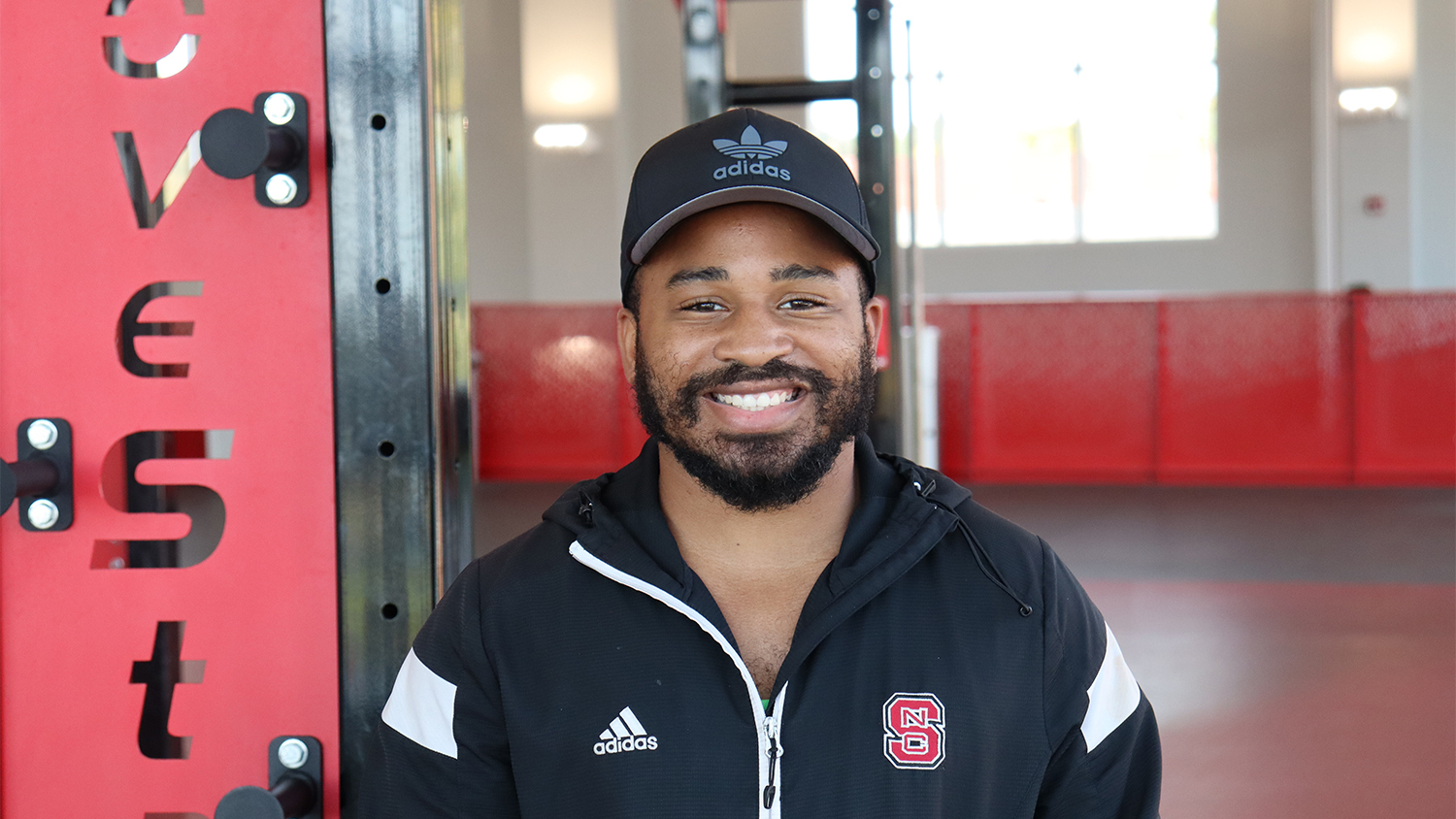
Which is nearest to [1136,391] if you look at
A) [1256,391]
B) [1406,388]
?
[1256,391]

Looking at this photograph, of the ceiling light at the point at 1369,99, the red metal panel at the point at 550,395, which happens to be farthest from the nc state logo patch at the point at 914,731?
the ceiling light at the point at 1369,99

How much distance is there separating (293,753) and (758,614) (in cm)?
52

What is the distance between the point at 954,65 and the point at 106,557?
14445mm

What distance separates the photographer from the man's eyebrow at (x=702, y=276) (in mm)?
1188

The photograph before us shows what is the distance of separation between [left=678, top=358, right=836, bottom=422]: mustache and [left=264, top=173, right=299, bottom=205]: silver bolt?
1.47 feet

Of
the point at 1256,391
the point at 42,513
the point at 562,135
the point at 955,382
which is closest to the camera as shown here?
the point at 42,513

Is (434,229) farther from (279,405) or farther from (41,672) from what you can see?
(41,672)

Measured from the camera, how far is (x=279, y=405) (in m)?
1.14

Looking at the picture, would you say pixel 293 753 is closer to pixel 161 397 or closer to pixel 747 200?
pixel 161 397

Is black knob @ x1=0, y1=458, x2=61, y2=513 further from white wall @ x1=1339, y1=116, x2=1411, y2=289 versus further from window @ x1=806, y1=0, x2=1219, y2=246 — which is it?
window @ x1=806, y1=0, x2=1219, y2=246

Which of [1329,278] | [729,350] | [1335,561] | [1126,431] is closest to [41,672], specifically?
[729,350]

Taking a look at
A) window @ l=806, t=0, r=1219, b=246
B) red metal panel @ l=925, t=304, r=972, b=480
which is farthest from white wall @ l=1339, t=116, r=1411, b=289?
red metal panel @ l=925, t=304, r=972, b=480

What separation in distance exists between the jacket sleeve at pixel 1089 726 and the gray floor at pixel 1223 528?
460 centimetres

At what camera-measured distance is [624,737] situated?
1.07 meters
